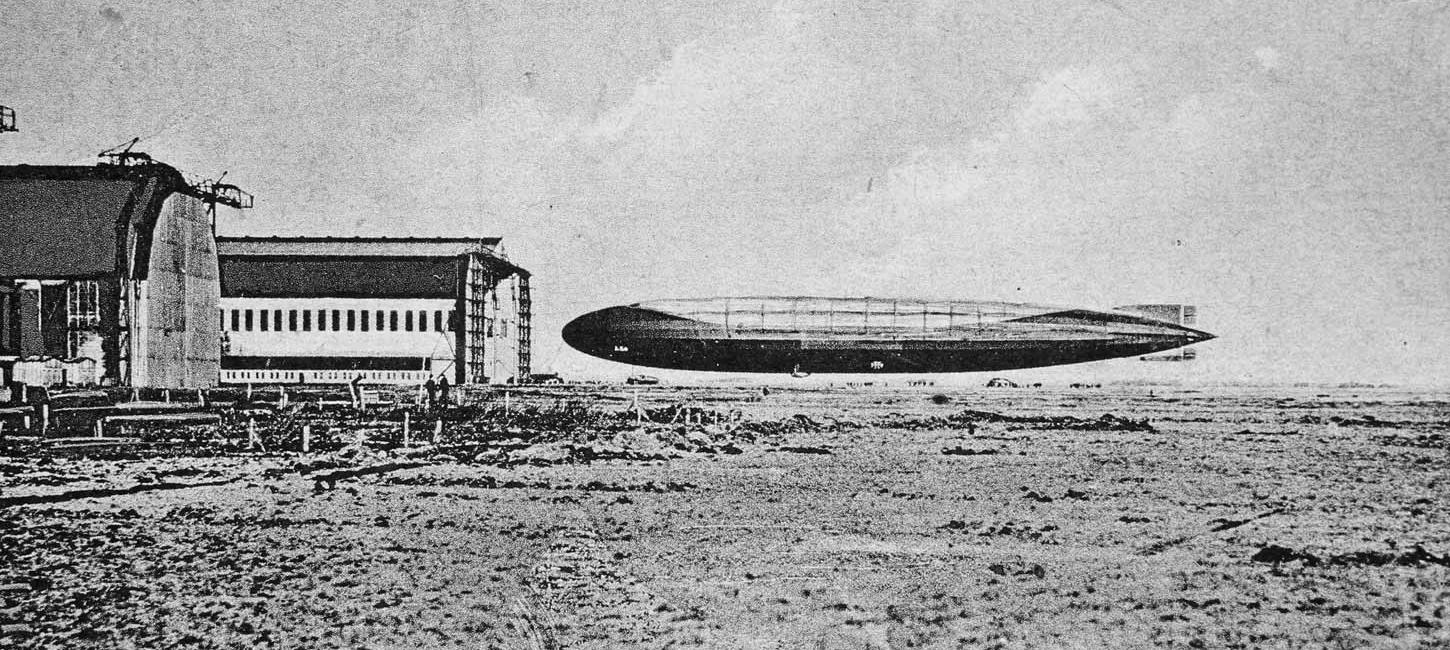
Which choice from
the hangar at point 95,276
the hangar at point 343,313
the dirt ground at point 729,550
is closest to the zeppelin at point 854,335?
the hangar at point 343,313

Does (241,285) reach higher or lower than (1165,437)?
higher

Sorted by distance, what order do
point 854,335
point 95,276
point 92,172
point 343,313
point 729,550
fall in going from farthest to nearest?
point 343,313, point 854,335, point 92,172, point 95,276, point 729,550

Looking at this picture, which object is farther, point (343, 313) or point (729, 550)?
point (343, 313)

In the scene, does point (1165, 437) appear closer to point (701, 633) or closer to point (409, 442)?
point (409, 442)

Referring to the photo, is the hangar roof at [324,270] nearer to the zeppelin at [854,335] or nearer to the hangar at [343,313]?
the hangar at [343,313]

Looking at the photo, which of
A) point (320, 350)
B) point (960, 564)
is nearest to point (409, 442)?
point (960, 564)

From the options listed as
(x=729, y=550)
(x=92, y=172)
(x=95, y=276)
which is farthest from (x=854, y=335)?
(x=729, y=550)

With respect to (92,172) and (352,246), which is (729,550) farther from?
(352,246)
